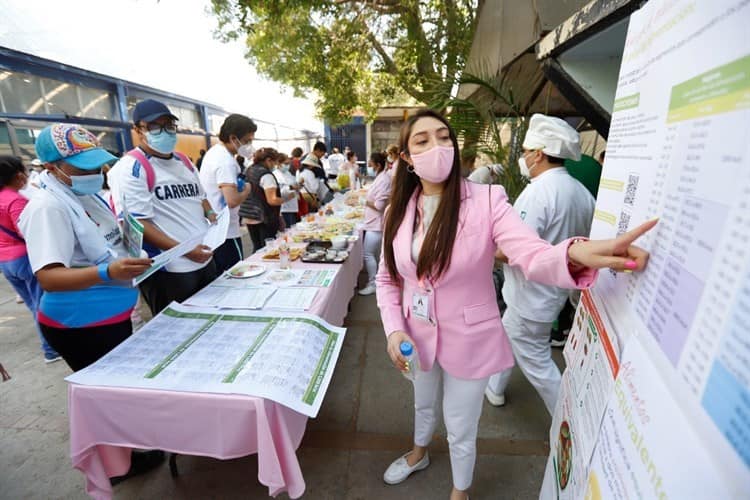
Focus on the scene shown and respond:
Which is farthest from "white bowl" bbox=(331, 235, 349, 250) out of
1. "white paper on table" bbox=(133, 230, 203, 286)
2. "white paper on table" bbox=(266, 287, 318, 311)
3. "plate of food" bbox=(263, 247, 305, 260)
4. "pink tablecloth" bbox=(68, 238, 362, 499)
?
"pink tablecloth" bbox=(68, 238, 362, 499)

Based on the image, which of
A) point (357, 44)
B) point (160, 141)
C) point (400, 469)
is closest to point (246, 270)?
point (160, 141)

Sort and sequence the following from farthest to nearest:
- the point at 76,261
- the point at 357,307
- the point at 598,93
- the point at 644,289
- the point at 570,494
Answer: the point at 357,307 < the point at 598,93 < the point at 76,261 < the point at 570,494 < the point at 644,289

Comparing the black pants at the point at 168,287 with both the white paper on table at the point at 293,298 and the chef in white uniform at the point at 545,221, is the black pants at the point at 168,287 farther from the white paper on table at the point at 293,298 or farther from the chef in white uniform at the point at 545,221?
the chef in white uniform at the point at 545,221

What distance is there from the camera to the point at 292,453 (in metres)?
1.26

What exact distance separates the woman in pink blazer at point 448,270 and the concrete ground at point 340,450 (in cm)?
50

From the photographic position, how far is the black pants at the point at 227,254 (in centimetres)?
331

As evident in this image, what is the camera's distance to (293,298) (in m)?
1.95

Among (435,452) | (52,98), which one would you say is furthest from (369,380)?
(52,98)

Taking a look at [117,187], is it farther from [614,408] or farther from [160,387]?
[614,408]

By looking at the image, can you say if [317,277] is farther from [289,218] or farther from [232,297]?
[289,218]

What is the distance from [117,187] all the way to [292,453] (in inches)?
71.1

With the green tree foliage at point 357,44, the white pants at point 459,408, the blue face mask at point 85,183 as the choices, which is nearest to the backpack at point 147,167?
the blue face mask at point 85,183

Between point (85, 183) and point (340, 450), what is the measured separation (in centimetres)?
202

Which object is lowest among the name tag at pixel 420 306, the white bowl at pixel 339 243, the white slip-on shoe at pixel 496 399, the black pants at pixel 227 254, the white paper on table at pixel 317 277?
the white slip-on shoe at pixel 496 399
